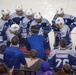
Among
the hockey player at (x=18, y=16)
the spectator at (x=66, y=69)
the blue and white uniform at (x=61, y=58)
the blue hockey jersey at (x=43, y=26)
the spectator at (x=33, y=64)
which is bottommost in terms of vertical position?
the spectator at (x=33, y=64)

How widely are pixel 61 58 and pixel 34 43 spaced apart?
3.26 feet

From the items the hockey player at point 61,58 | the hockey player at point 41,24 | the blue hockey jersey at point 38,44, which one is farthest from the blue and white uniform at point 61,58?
the hockey player at point 41,24

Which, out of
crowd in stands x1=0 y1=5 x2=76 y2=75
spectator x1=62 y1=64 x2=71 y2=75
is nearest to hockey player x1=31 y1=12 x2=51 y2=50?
crowd in stands x1=0 y1=5 x2=76 y2=75

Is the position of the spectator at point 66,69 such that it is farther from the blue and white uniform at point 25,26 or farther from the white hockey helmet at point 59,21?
the blue and white uniform at point 25,26

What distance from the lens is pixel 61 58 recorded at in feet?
18.8

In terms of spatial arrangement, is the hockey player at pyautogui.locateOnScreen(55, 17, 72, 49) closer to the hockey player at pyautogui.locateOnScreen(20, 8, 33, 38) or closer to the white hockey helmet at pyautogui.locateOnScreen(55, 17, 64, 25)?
the white hockey helmet at pyautogui.locateOnScreen(55, 17, 64, 25)

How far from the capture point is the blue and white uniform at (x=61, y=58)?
5750 millimetres

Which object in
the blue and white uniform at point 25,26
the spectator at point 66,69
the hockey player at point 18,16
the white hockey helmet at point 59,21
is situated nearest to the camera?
the spectator at point 66,69

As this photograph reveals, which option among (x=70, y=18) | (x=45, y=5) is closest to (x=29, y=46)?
(x=70, y=18)

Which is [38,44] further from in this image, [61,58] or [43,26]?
[43,26]

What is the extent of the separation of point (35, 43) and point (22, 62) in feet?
2.66

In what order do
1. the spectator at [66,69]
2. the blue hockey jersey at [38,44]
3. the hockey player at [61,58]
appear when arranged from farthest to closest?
the blue hockey jersey at [38,44]
the hockey player at [61,58]
the spectator at [66,69]

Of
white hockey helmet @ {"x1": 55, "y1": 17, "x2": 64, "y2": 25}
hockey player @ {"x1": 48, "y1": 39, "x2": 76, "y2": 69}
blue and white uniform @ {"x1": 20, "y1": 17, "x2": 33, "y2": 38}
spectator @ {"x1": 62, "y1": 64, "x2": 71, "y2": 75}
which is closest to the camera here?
spectator @ {"x1": 62, "y1": 64, "x2": 71, "y2": 75}

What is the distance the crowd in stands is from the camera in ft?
19.0
